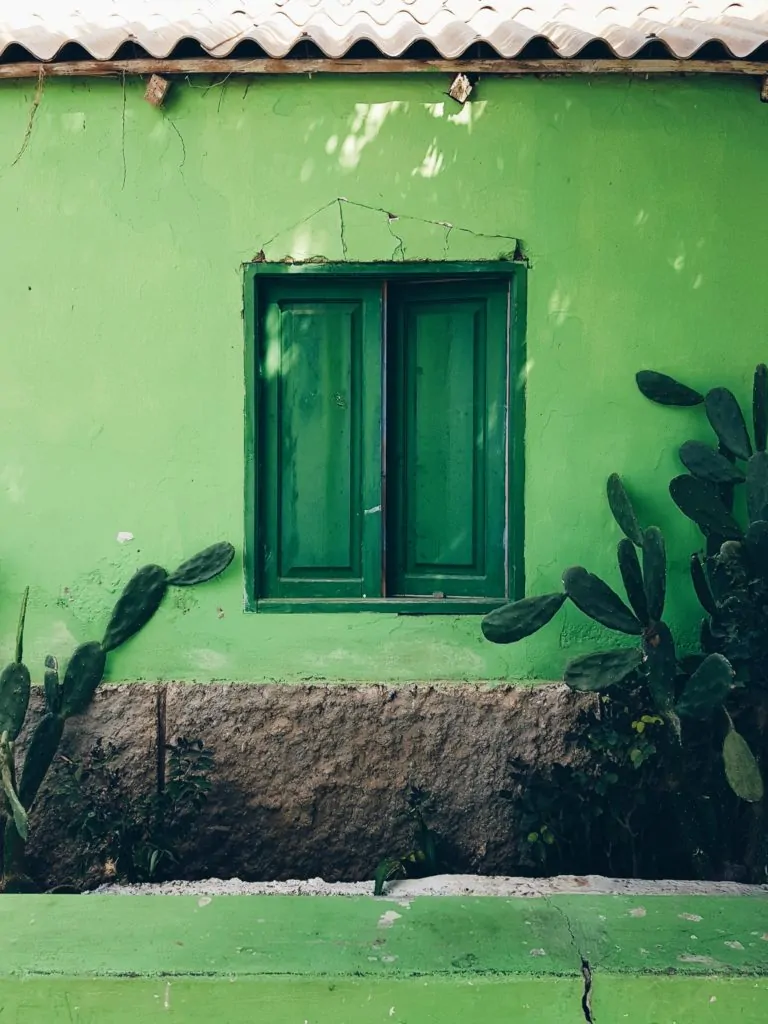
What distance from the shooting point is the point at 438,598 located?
4312 millimetres


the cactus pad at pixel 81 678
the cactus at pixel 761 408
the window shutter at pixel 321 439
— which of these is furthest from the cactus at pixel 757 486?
the cactus pad at pixel 81 678

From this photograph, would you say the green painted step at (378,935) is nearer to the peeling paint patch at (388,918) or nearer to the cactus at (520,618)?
the peeling paint patch at (388,918)

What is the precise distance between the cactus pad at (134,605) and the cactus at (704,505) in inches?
87.7

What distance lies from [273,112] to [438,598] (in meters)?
2.25

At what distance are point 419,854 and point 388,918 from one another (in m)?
0.82

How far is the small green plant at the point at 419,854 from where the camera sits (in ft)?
13.4

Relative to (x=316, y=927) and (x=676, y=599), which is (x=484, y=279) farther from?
(x=316, y=927)

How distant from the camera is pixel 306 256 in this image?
13.7ft

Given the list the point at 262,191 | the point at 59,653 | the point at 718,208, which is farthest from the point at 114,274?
the point at 718,208

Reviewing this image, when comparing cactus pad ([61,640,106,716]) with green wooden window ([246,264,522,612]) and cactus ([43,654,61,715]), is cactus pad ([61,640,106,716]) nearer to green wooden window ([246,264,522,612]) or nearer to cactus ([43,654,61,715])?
cactus ([43,654,61,715])

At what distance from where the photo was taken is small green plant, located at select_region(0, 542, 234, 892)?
393 centimetres

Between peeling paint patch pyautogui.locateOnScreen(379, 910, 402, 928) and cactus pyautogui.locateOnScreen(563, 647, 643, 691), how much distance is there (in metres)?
1.08

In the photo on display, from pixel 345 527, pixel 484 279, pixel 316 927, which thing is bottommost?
pixel 316 927

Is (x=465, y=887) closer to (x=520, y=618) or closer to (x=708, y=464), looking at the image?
(x=520, y=618)
